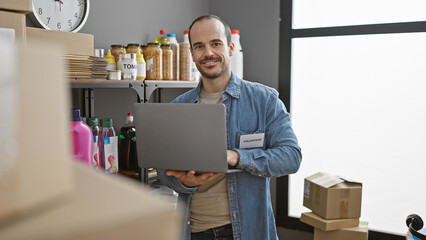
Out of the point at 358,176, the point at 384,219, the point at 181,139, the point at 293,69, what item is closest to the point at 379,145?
the point at 358,176

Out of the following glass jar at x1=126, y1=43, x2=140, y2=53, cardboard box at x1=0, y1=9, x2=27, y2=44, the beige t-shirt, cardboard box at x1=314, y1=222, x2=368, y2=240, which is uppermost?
glass jar at x1=126, y1=43, x2=140, y2=53

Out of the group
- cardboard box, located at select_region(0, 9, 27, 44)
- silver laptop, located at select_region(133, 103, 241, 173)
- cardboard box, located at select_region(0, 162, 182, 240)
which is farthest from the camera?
silver laptop, located at select_region(133, 103, 241, 173)

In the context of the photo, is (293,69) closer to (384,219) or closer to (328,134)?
(328,134)

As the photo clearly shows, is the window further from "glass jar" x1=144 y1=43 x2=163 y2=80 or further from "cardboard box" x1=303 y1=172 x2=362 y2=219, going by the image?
"glass jar" x1=144 y1=43 x2=163 y2=80

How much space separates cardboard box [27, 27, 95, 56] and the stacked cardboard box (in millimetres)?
1737

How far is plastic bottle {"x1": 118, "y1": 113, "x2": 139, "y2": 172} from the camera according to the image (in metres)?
2.33

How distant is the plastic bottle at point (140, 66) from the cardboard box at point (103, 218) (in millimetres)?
1964

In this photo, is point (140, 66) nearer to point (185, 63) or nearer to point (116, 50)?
point (116, 50)

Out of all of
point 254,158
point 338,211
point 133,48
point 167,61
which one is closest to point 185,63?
point 167,61

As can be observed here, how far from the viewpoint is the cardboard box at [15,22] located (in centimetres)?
123

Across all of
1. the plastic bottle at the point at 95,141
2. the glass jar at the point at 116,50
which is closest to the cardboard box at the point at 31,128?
the plastic bottle at the point at 95,141

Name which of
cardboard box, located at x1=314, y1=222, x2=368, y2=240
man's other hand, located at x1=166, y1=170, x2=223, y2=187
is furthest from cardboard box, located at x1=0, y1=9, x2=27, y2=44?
cardboard box, located at x1=314, y1=222, x2=368, y2=240

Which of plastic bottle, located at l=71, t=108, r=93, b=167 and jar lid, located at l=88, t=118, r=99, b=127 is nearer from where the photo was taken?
plastic bottle, located at l=71, t=108, r=93, b=167

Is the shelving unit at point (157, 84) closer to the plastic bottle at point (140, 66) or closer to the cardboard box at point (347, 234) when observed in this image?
the plastic bottle at point (140, 66)
